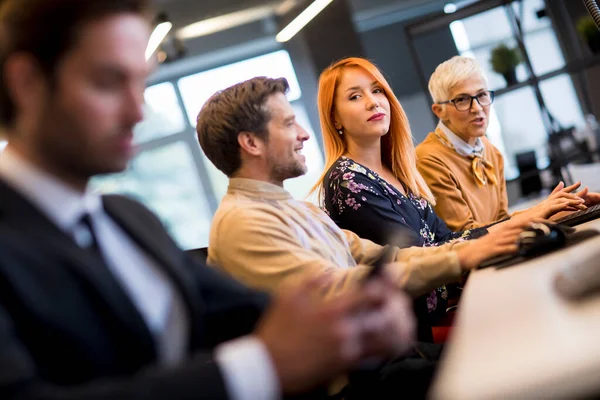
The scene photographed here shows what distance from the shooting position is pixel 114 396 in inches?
35.7

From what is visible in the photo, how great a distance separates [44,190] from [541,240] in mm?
1256

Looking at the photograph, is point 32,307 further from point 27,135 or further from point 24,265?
point 27,135

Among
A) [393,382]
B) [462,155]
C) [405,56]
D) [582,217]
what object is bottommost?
[393,382]

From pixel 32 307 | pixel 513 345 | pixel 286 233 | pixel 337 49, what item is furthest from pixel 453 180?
pixel 337 49

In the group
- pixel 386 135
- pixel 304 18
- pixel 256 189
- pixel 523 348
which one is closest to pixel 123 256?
pixel 523 348

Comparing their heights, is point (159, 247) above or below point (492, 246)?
above

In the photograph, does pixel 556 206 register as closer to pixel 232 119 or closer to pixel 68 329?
pixel 232 119

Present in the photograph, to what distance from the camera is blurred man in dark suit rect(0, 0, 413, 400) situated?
952 mm

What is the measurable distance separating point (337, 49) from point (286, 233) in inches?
232

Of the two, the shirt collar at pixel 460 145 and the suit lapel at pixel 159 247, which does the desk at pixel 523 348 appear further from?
the shirt collar at pixel 460 145

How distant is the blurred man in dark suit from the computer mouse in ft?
2.91

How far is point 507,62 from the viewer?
653 cm

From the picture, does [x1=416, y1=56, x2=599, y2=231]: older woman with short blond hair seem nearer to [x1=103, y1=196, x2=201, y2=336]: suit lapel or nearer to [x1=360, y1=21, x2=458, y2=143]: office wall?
[x1=103, y1=196, x2=201, y2=336]: suit lapel

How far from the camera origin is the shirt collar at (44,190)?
110 cm
